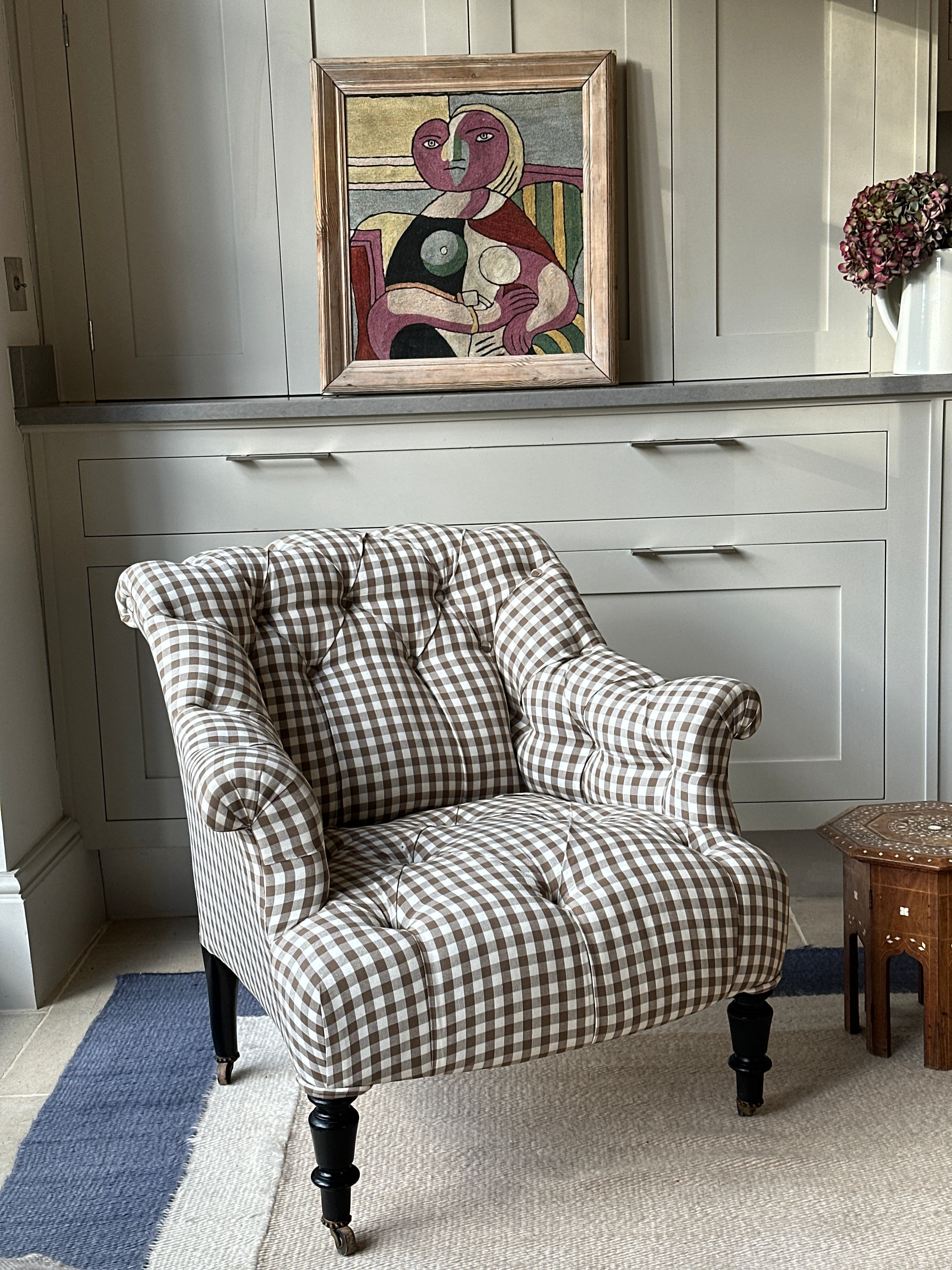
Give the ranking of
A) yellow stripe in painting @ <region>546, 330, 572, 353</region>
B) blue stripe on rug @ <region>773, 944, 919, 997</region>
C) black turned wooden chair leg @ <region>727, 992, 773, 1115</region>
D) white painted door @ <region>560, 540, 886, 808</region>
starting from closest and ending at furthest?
black turned wooden chair leg @ <region>727, 992, 773, 1115</region> → blue stripe on rug @ <region>773, 944, 919, 997</region> → white painted door @ <region>560, 540, 886, 808</region> → yellow stripe in painting @ <region>546, 330, 572, 353</region>

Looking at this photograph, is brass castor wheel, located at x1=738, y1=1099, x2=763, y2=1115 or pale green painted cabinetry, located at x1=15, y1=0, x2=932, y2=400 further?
pale green painted cabinetry, located at x1=15, y1=0, x2=932, y2=400

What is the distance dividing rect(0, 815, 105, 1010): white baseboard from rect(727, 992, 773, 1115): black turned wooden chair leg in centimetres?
126

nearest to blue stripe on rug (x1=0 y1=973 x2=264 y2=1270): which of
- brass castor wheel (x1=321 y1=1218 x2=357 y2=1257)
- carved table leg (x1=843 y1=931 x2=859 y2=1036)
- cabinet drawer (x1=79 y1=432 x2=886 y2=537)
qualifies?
brass castor wheel (x1=321 y1=1218 x2=357 y2=1257)

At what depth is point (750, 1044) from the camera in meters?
1.70

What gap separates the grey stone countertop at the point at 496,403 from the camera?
7.54ft

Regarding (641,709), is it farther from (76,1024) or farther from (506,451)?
(76,1024)

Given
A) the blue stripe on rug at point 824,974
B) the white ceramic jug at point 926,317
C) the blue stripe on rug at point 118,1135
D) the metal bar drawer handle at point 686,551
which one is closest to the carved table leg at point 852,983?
the blue stripe on rug at point 824,974

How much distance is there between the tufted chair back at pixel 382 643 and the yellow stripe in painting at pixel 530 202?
786mm

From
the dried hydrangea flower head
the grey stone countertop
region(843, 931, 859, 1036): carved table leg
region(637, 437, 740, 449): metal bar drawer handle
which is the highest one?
the dried hydrangea flower head

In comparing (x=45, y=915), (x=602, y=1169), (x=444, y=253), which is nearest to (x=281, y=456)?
(x=444, y=253)

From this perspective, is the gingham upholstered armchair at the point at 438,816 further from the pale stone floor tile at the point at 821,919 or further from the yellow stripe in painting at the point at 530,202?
the yellow stripe in painting at the point at 530,202

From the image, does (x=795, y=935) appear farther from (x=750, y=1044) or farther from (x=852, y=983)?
(x=750, y=1044)

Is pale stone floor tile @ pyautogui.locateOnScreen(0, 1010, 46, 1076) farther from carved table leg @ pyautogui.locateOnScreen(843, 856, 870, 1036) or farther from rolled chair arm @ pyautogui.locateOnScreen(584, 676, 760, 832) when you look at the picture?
carved table leg @ pyautogui.locateOnScreen(843, 856, 870, 1036)

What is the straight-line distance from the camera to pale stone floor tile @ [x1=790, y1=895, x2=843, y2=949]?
231 cm
